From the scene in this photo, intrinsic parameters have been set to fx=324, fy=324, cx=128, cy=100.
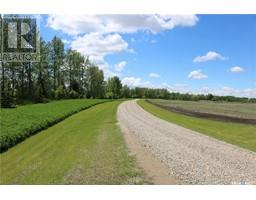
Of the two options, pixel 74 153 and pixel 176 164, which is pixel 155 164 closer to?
pixel 176 164

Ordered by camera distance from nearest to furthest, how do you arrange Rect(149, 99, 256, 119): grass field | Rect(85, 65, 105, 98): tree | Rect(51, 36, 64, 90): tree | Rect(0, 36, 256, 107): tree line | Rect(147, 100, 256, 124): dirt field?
Rect(147, 100, 256, 124): dirt field, Rect(149, 99, 256, 119): grass field, Rect(51, 36, 64, 90): tree, Rect(0, 36, 256, 107): tree line, Rect(85, 65, 105, 98): tree

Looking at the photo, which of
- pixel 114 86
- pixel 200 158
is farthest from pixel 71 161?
pixel 114 86

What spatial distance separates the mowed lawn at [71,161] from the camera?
1117 centimetres

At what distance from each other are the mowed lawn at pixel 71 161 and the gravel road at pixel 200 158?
1.48 metres

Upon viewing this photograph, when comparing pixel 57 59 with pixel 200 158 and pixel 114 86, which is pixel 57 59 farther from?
pixel 114 86

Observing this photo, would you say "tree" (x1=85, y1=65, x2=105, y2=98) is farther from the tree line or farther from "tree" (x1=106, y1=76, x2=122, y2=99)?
"tree" (x1=106, y1=76, x2=122, y2=99)

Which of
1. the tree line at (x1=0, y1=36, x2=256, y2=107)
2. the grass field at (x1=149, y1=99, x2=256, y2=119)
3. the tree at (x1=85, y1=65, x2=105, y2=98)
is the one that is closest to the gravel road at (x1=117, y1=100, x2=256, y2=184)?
the grass field at (x1=149, y1=99, x2=256, y2=119)

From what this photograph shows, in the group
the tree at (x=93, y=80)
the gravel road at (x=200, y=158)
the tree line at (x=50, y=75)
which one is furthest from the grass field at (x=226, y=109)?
the gravel road at (x=200, y=158)

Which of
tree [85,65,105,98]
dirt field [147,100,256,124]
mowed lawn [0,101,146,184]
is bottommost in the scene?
mowed lawn [0,101,146,184]

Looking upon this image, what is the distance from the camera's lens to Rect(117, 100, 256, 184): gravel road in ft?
36.6

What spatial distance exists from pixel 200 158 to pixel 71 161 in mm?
5528

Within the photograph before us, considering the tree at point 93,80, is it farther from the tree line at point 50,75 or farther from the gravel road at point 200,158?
the gravel road at point 200,158

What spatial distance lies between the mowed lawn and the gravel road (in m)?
1.48
